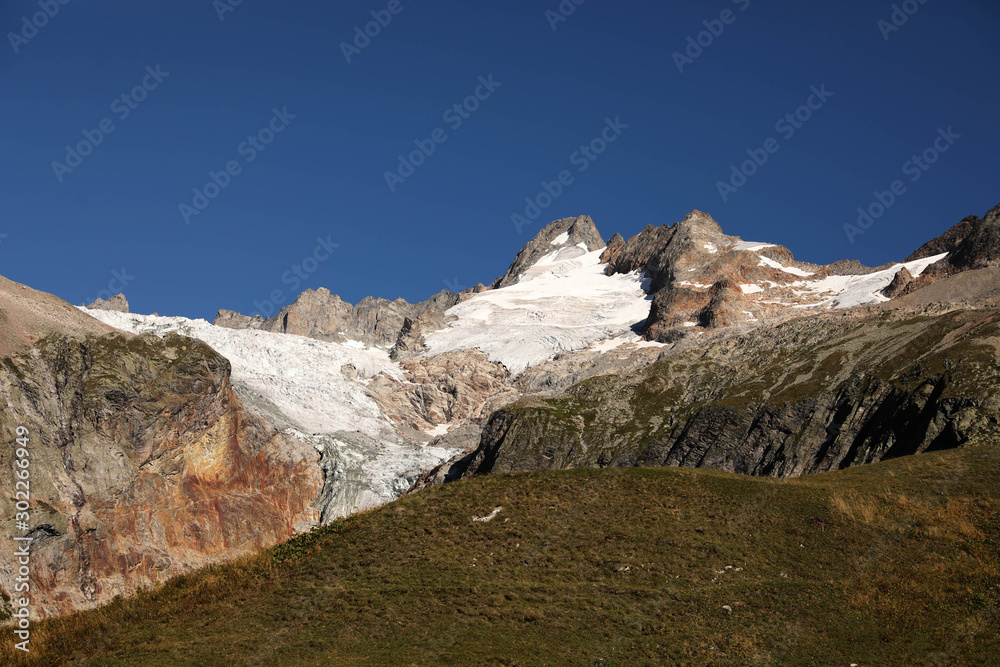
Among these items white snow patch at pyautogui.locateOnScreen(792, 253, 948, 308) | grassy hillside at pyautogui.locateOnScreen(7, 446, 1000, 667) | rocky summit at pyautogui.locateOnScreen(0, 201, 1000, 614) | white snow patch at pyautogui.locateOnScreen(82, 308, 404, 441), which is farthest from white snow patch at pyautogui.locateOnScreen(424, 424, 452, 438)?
grassy hillside at pyautogui.locateOnScreen(7, 446, 1000, 667)

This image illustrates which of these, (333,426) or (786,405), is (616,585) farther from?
(333,426)

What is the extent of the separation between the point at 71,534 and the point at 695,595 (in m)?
77.7

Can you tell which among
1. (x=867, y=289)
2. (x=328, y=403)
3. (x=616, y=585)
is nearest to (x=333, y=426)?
(x=328, y=403)

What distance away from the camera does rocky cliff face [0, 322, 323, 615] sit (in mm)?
81188

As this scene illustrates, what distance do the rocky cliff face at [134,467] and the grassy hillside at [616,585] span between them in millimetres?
53474

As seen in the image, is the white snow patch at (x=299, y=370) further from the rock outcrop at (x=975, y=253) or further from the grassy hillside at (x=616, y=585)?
the rock outcrop at (x=975, y=253)

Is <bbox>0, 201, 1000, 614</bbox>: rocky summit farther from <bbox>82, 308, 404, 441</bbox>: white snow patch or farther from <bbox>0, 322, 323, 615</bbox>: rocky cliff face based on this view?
<bbox>82, 308, 404, 441</bbox>: white snow patch

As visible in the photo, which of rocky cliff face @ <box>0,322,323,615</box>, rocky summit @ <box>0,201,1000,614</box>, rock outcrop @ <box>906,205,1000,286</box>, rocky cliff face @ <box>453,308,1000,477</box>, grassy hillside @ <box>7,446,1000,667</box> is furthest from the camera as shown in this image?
rock outcrop @ <box>906,205,1000,286</box>

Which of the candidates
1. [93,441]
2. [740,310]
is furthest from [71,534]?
[740,310]

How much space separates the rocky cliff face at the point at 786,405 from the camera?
194ft

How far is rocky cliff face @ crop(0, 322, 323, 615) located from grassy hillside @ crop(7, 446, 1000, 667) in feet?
175

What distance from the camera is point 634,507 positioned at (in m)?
33.7

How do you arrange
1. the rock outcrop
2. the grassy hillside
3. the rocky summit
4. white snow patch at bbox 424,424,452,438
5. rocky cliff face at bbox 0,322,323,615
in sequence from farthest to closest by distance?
white snow patch at bbox 424,424,452,438 < the rock outcrop < rocky cliff face at bbox 0,322,323,615 < the rocky summit < the grassy hillside

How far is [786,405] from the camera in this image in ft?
275
